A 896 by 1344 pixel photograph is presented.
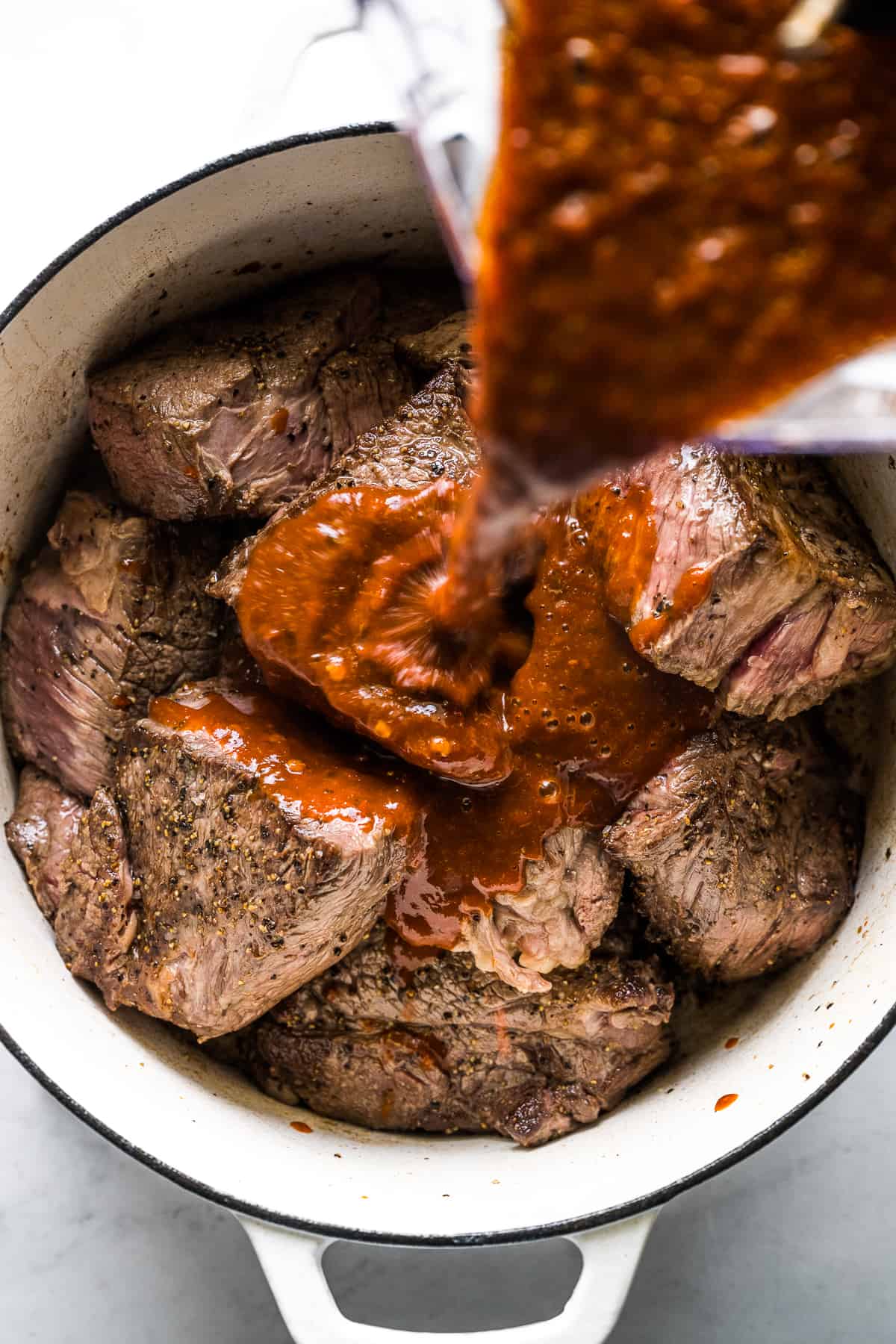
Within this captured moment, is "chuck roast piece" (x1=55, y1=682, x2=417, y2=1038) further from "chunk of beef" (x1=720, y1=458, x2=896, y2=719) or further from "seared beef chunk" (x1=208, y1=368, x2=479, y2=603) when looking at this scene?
"chunk of beef" (x1=720, y1=458, x2=896, y2=719)

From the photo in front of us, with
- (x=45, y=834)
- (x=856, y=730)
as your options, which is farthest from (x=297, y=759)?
(x=856, y=730)

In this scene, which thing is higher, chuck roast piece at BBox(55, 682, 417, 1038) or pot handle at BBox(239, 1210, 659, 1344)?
chuck roast piece at BBox(55, 682, 417, 1038)

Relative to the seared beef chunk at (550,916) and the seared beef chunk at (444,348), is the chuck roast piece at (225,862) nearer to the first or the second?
the seared beef chunk at (550,916)

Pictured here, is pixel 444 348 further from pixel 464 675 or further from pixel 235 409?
pixel 464 675

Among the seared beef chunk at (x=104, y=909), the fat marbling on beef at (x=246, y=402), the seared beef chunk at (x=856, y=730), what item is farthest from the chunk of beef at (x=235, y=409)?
the seared beef chunk at (x=856, y=730)

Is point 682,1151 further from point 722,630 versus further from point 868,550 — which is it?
point 868,550

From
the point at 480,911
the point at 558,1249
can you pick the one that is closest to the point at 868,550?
the point at 480,911

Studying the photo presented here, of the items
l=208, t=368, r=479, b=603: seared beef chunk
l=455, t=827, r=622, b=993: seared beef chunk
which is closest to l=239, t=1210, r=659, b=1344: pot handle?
l=455, t=827, r=622, b=993: seared beef chunk
